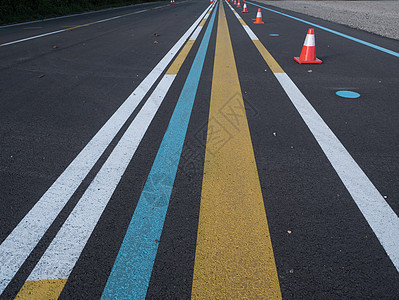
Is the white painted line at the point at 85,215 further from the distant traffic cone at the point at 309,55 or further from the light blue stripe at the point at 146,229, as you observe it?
the distant traffic cone at the point at 309,55

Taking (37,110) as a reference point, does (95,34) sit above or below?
above

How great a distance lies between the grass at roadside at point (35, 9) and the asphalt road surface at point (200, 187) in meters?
13.1

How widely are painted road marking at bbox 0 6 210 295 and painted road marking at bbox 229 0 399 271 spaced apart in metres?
2.04

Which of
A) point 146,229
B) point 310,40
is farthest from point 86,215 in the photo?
point 310,40

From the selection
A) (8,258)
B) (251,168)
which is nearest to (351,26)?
(251,168)

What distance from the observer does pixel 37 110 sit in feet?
12.4

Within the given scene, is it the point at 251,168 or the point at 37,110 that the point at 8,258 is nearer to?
the point at 251,168

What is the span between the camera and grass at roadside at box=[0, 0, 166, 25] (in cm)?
1512

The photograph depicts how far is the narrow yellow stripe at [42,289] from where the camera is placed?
58.2 inches

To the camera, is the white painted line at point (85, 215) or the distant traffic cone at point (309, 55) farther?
the distant traffic cone at point (309, 55)

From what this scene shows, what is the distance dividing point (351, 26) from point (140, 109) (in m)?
10.4

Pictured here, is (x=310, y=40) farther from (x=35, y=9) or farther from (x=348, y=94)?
(x=35, y=9)

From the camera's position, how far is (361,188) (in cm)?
222

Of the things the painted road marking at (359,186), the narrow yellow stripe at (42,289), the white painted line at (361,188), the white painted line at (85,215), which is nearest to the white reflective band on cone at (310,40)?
the painted road marking at (359,186)
